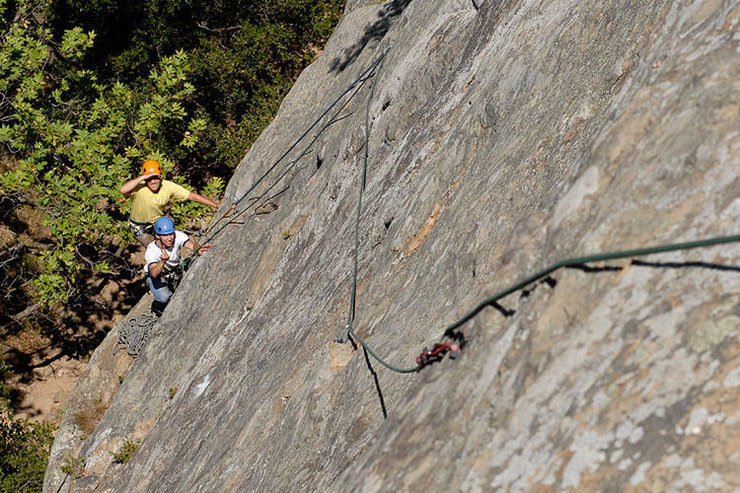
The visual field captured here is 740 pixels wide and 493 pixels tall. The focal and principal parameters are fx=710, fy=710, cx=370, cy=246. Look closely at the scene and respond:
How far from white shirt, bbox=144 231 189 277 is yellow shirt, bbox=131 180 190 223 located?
47 cm

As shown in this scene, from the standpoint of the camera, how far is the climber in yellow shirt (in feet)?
33.3

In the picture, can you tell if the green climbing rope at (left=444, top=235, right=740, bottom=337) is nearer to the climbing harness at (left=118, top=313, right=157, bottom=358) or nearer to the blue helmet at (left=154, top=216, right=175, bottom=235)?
the blue helmet at (left=154, top=216, right=175, bottom=235)

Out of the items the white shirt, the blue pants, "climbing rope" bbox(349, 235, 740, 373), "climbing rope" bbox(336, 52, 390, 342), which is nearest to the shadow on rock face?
"climbing rope" bbox(336, 52, 390, 342)

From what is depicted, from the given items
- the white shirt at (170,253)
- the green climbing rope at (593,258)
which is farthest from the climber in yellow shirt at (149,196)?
the green climbing rope at (593,258)

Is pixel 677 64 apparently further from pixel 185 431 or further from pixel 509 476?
pixel 185 431

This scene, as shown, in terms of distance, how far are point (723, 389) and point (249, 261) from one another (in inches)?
278

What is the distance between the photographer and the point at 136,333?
11.3 m

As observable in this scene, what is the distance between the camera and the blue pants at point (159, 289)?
34.8ft

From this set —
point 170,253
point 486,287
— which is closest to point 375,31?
point 170,253

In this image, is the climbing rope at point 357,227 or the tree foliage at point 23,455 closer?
the climbing rope at point 357,227

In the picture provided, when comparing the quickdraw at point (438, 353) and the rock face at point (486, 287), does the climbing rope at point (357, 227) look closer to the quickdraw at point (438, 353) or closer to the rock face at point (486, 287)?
the rock face at point (486, 287)

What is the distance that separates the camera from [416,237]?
17.7ft

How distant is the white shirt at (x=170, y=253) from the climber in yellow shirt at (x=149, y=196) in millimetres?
425

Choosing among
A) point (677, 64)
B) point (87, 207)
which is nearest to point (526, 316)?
point (677, 64)
